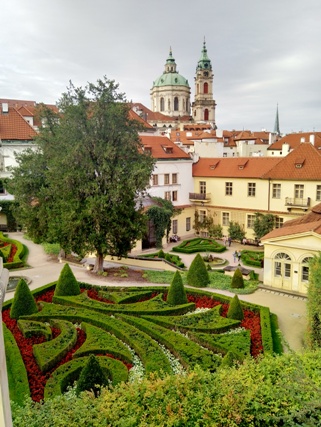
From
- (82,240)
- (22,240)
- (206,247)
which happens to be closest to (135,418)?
(82,240)

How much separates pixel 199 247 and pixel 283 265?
36.6 ft

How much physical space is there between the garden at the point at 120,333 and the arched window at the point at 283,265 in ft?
15.4

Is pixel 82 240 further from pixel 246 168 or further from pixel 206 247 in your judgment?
pixel 246 168

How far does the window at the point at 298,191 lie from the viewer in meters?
31.3

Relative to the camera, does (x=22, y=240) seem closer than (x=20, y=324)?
No

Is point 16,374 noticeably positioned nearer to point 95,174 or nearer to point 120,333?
point 120,333

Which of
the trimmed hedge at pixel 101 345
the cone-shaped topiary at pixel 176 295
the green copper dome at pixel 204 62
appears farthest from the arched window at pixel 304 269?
the green copper dome at pixel 204 62

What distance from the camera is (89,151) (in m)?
20.5

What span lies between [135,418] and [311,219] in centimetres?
2067

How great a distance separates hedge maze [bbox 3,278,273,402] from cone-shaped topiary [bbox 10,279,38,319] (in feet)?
0.94

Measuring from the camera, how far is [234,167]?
36250 millimetres

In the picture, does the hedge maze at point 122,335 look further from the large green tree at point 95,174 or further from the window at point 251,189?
the window at point 251,189

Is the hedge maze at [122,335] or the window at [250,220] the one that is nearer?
the hedge maze at [122,335]

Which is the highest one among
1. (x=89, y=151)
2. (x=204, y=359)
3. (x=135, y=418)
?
(x=89, y=151)
